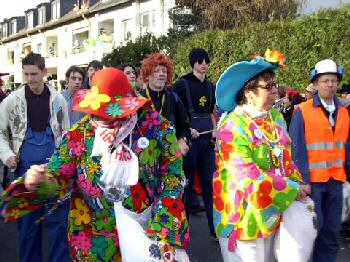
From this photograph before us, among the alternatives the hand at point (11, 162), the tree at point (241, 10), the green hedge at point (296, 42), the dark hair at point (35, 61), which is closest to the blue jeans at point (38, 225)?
the hand at point (11, 162)

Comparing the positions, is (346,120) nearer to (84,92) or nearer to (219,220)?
(219,220)

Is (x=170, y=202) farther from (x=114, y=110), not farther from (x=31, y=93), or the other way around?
(x=31, y=93)

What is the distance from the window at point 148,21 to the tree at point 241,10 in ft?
28.9

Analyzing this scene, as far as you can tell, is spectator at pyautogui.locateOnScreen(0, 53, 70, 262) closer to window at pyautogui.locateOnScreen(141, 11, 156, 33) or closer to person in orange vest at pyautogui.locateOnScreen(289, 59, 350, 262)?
person in orange vest at pyautogui.locateOnScreen(289, 59, 350, 262)

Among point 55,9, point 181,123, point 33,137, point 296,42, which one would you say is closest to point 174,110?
point 181,123

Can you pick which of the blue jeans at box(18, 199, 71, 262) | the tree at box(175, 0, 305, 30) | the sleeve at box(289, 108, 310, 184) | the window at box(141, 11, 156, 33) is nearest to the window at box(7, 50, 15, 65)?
the window at box(141, 11, 156, 33)

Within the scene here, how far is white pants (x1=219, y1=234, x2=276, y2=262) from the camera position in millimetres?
3104

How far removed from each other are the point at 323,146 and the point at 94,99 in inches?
103

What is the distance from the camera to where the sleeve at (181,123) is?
566 cm

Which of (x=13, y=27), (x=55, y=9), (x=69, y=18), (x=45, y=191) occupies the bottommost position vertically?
(x=45, y=191)

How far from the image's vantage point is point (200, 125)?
622cm

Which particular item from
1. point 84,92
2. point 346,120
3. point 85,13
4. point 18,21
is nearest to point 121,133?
point 84,92

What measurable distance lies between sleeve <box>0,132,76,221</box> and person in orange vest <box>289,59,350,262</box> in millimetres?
2396

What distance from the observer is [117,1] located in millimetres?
32812
